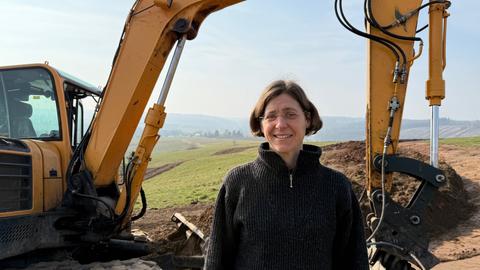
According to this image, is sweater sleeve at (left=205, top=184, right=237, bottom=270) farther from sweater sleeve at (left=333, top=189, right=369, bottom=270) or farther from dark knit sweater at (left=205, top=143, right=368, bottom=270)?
sweater sleeve at (left=333, top=189, right=369, bottom=270)

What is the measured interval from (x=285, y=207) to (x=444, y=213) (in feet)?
29.7

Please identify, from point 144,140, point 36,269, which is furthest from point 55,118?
point 36,269

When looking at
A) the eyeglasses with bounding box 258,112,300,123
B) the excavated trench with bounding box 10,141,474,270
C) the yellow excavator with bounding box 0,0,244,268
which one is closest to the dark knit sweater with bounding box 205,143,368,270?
the eyeglasses with bounding box 258,112,300,123

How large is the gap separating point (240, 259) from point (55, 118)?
3998mm

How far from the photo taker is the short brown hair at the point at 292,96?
2.13m

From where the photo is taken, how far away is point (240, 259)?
→ 2.10 meters

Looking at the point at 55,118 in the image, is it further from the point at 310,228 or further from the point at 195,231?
the point at 310,228

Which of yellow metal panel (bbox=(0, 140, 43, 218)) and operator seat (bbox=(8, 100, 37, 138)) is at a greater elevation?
operator seat (bbox=(8, 100, 37, 138))

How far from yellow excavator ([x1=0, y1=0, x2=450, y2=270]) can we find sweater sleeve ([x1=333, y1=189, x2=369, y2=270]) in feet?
8.59

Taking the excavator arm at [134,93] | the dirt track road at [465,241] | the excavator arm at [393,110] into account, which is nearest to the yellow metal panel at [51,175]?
the excavator arm at [134,93]

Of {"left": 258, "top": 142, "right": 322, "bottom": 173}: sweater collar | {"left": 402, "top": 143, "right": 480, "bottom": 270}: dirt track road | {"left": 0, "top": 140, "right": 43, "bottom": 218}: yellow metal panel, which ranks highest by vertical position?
{"left": 258, "top": 142, "right": 322, "bottom": 173}: sweater collar

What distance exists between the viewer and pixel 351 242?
213 centimetres

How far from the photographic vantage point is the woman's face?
207cm

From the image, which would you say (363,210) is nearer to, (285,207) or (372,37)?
(372,37)
